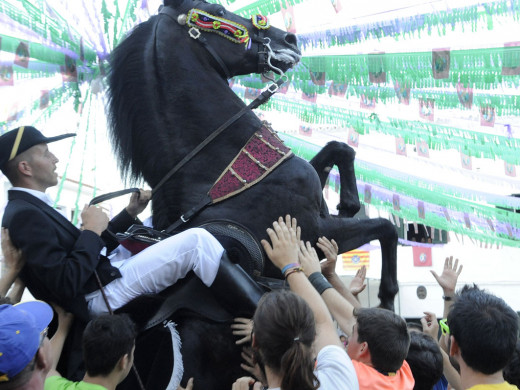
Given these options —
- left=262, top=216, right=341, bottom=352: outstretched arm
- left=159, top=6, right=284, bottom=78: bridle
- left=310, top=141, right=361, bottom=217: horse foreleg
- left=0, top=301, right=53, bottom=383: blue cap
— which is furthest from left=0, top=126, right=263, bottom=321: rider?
left=310, top=141, right=361, bottom=217: horse foreleg

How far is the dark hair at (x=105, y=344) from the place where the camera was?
2.61 m

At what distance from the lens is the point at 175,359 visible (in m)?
3.27

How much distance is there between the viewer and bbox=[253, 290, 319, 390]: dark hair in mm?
2133

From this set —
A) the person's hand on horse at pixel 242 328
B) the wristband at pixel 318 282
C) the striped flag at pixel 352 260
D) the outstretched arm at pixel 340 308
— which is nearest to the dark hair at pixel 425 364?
the outstretched arm at pixel 340 308

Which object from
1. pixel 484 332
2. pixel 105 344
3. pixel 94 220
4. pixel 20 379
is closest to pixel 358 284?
pixel 94 220

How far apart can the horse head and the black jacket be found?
1506mm

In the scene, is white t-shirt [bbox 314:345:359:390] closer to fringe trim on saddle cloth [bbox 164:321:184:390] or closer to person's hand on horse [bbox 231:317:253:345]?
person's hand on horse [bbox 231:317:253:345]

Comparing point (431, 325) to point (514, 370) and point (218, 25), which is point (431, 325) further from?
point (218, 25)

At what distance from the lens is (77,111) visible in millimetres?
4430

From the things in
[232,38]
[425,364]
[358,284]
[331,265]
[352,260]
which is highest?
[232,38]

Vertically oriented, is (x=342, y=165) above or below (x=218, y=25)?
below

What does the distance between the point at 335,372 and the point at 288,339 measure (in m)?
Answer: 0.22

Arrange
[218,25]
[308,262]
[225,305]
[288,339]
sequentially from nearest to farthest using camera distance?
[288,339] < [308,262] < [225,305] < [218,25]

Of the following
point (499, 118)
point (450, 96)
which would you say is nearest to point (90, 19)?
point (450, 96)
